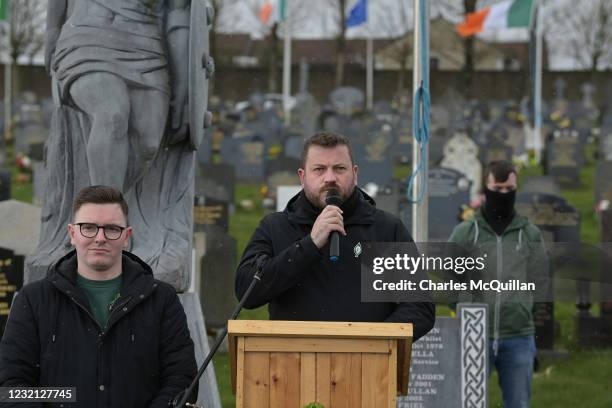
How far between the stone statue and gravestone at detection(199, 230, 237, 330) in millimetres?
4061

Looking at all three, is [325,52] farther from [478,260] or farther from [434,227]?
[478,260]

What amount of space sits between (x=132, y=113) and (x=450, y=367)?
247 cm

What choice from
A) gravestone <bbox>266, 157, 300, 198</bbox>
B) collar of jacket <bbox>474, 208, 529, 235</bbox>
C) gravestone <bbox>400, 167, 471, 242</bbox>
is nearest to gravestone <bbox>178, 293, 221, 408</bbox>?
collar of jacket <bbox>474, 208, 529, 235</bbox>

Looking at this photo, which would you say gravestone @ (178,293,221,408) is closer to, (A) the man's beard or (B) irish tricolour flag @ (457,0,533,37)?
(A) the man's beard

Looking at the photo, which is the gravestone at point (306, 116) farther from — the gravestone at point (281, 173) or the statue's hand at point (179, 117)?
the statue's hand at point (179, 117)

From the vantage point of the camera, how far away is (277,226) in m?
5.04

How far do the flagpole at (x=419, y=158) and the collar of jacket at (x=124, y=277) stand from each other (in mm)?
4833

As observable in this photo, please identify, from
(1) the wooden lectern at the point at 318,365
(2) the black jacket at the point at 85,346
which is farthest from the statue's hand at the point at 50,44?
(1) the wooden lectern at the point at 318,365

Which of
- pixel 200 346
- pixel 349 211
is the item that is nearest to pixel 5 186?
pixel 200 346

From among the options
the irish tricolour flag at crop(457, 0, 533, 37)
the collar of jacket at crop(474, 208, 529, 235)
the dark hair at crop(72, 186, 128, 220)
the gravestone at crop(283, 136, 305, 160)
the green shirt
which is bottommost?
the green shirt

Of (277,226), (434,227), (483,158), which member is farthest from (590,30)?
(277,226)

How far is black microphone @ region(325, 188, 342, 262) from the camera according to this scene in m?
4.49

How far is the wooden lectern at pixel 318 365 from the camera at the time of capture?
4246mm

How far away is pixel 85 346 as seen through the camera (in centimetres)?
447
